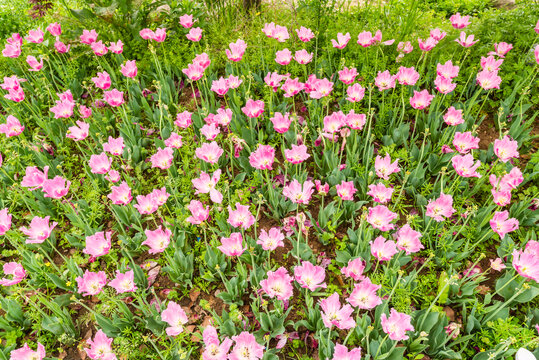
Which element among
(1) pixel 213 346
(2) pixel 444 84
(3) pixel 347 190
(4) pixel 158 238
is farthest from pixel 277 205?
(2) pixel 444 84

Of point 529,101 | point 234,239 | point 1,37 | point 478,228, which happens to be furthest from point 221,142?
point 1,37

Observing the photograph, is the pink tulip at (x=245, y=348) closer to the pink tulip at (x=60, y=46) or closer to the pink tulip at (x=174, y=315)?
the pink tulip at (x=174, y=315)

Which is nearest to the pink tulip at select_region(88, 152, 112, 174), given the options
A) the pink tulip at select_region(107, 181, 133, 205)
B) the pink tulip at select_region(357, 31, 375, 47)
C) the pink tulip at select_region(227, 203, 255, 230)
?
the pink tulip at select_region(107, 181, 133, 205)

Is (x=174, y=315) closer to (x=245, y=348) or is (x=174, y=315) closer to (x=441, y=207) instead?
(x=245, y=348)

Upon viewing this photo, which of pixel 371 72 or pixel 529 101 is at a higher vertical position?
pixel 371 72

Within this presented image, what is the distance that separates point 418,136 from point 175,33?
2637 mm

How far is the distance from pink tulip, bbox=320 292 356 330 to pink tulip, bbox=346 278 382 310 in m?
0.05

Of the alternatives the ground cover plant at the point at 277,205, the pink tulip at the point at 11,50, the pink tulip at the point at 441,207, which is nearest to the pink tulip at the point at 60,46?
the ground cover plant at the point at 277,205

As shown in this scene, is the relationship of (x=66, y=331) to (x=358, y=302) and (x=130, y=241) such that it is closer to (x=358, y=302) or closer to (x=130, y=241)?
(x=130, y=241)

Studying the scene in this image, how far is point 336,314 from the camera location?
172 centimetres

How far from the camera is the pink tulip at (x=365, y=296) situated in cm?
169

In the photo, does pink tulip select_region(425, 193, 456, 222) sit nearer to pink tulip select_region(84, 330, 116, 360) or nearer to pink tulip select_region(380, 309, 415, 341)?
pink tulip select_region(380, 309, 415, 341)

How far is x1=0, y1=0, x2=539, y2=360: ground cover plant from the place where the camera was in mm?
1900

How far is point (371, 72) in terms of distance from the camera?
3.15 meters
